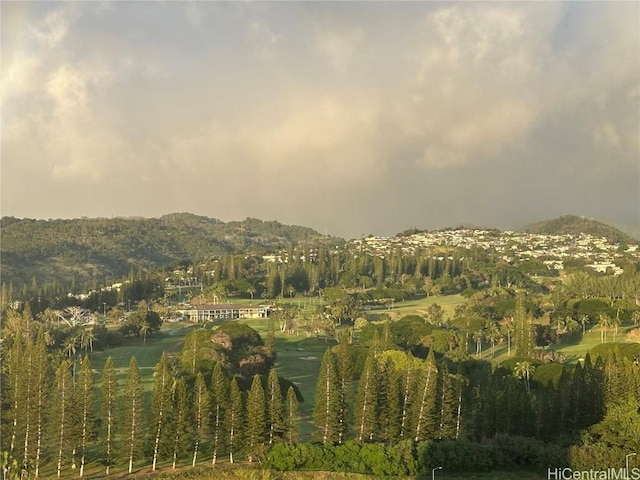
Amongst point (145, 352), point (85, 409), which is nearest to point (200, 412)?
point (85, 409)

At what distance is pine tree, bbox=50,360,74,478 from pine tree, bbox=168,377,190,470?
635 centimetres

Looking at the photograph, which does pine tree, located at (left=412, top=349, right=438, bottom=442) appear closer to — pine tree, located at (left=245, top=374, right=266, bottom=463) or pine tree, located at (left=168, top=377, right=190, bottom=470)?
pine tree, located at (left=245, top=374, right=266, bottom=463)

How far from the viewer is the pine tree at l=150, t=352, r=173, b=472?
4034 cm

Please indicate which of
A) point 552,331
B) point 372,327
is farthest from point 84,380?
point 552,331

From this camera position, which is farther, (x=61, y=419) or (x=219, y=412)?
(x=219, y=412)

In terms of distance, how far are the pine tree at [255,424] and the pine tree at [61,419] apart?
11.3m

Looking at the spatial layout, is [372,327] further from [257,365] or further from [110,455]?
[110,455]

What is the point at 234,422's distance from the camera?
41.4 metres

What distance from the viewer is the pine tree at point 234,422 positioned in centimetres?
4128

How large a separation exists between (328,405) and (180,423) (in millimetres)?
10247

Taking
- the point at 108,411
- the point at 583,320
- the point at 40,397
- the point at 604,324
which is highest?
the point at 583,320

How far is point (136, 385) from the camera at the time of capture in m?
41.5

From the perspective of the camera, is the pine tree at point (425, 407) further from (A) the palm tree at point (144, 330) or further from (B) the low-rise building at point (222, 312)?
(B) the low-rise building at point (222, 312)

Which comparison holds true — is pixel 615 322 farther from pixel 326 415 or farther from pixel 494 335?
pixel 326 415
